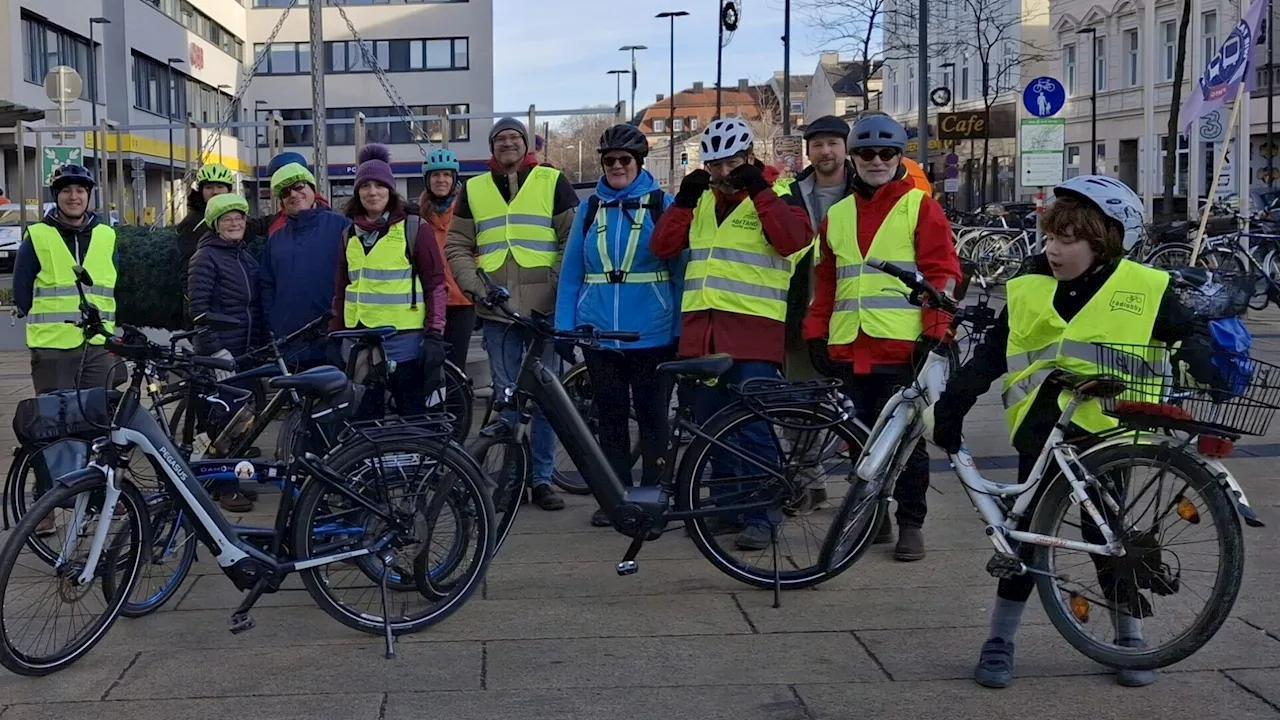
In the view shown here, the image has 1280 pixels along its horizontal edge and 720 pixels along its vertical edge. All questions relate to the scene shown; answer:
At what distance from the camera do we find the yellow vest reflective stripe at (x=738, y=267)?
20.5ft

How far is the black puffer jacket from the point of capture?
7.52 m

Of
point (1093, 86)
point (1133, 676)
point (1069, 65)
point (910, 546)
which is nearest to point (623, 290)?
point (910, 546)

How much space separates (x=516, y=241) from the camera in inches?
291

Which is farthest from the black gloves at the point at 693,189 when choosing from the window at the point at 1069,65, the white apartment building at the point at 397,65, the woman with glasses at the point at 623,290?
the white apartment building at the point at 397,65

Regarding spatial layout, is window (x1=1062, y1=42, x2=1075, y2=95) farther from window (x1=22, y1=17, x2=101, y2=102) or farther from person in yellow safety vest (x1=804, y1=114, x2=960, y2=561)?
person in yellow safety vest (x1=804, y1=114, x2=960, y2=561)

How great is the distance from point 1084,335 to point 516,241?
3594 millimetres

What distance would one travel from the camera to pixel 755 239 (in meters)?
6.26

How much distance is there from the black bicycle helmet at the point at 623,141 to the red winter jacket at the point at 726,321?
352 millimetres

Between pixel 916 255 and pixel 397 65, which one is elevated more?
pixel 397 65

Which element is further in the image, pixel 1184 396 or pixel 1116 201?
pixel 1116 201

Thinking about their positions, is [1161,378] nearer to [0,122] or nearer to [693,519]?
[693,519]

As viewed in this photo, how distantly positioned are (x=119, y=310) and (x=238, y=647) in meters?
4.98

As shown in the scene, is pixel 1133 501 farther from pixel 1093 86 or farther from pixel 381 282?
pixel 1093 86

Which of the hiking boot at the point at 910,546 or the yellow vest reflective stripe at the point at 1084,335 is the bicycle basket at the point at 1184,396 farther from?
the hiking boot at the point at 910,546
